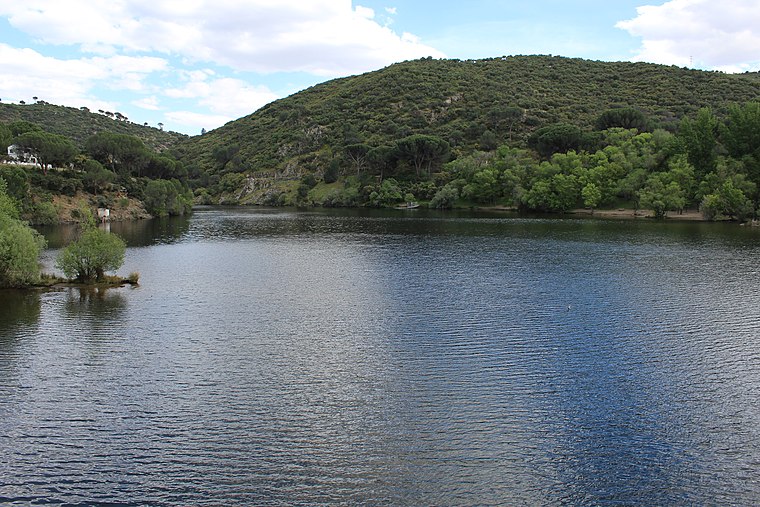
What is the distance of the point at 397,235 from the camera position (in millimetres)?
89875

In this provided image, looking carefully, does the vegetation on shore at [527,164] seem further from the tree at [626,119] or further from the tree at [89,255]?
the tree at [89,255]

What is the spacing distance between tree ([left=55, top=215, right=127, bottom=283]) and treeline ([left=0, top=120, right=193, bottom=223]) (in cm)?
4896

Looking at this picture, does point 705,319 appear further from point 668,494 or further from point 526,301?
point 668,494

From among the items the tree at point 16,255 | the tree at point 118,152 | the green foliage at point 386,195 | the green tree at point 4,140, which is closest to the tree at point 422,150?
the green foliage at point 386,195

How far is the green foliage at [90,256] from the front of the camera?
48406 millimetres

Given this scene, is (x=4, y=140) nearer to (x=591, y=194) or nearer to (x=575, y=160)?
(x=591, y=194)

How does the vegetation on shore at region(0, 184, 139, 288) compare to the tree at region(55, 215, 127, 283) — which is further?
the tree at region(55, 215, 127, 283)

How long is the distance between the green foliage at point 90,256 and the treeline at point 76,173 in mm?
48977

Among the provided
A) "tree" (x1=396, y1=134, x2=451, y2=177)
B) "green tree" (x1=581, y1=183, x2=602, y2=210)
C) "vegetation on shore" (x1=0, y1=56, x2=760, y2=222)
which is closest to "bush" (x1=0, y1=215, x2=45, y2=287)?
"vegetation on shore" (x1=0, y1=56, x2=760, y2=222)

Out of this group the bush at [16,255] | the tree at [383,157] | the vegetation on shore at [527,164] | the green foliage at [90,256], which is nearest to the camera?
the bush at [16,255]

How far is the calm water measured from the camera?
18.7 metres

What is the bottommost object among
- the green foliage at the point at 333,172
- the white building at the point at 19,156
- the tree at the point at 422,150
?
the white building at the point at 19,156

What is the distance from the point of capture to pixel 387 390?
2606 centimetres

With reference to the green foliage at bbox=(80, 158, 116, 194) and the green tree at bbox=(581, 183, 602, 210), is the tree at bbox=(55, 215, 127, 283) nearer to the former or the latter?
the green foliage at bbox=(80, 158, 116, 194)
